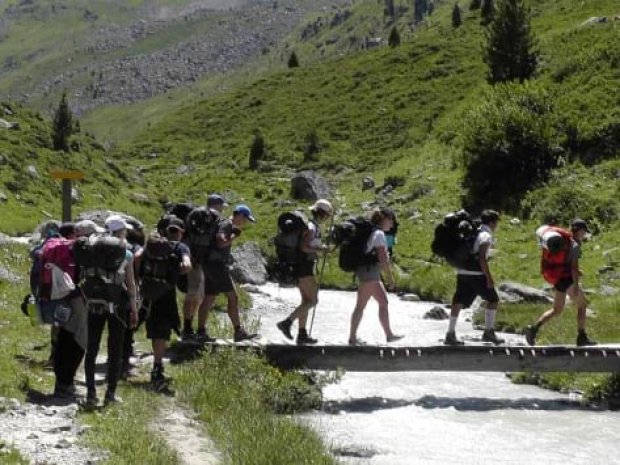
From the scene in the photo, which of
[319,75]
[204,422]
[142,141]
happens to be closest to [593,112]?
[204,422]

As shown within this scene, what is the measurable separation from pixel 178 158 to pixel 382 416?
161 feet

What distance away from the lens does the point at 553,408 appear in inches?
500

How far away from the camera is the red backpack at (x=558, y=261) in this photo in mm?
13742

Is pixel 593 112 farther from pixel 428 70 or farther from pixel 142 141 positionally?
pixel 142 141

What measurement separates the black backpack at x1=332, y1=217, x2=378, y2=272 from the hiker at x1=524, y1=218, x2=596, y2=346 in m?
3.09

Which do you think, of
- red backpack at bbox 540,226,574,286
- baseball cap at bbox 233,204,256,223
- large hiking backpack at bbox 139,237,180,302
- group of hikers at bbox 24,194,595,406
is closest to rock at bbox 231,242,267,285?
group of hikers at bbox 24,194,595,406

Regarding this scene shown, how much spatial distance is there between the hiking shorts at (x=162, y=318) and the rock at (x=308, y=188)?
27323 millimetres

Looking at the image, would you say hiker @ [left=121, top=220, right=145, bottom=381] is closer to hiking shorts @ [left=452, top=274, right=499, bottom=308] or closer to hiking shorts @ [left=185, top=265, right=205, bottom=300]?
hiking shorts @ [left=185, top=265, right=205, bottom=300]

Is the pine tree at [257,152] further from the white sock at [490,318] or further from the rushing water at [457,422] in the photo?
the white sock at [490,318]

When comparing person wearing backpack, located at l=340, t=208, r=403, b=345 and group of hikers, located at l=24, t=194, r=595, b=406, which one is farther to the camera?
person wearing backpack, located at l=340, t=208, r=403, b=345

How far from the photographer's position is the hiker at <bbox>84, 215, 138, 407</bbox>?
9930mm

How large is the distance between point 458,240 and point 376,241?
5.42 ft

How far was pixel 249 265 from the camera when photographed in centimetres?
2547

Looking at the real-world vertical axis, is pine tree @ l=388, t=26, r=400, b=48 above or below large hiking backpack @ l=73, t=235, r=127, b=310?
above
